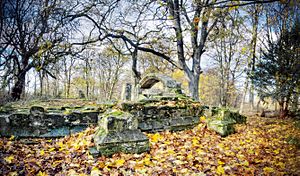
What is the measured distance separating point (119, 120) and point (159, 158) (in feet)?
3.78

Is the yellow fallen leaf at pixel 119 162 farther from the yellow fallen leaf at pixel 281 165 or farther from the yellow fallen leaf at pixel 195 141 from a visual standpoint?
the yellow fallen leaf at pixel 281 165

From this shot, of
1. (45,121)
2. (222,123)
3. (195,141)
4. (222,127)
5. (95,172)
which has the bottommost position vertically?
(95,172)

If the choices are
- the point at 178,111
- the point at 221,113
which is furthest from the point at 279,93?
the point at 178,111

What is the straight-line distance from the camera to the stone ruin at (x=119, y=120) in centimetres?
448

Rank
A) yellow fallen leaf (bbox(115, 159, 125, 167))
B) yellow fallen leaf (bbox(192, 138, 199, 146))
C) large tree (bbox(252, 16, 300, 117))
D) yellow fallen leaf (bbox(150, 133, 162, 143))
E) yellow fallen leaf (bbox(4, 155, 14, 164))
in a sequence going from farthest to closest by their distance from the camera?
large tree (bbox(252, 16, 300, 117)) → yellow fallen leaf (bbox(150, 133, 162, 143)) → yellow fallen leaf (bbox(192, 138, 199, 146)) → yellow fallen leaf (bbox(115, 159, 125, 167)) → yellow fallen leaf (bbox(4, 155, 14, 164))

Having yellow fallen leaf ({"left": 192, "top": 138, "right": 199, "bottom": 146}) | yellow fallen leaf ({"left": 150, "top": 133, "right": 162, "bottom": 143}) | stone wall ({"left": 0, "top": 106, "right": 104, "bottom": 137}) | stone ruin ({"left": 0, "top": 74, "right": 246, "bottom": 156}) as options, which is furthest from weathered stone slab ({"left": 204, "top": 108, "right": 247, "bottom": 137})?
stone wall ({"left": 0, "top": 106, "right": 104, "bottom": 137})

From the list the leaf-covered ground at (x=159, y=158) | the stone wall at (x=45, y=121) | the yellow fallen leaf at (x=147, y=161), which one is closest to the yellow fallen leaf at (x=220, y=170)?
the leaf-covered ground at (x=159, y=158)

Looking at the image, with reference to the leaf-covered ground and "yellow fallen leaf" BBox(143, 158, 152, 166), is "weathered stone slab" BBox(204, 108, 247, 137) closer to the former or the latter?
the leaf-covered ground

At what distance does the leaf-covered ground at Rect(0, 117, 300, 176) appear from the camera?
11.8ft

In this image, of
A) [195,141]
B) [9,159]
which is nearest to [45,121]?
[9,159]

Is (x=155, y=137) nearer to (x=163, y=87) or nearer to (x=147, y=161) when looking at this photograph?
(x=147, y=161)

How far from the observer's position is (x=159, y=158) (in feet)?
13.9

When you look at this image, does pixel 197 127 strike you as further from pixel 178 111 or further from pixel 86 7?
pixel 86 7

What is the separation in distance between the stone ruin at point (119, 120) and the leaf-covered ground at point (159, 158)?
0.23 metres
